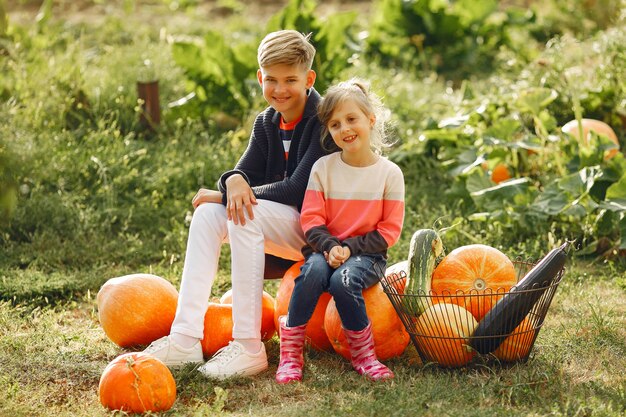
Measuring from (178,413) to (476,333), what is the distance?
1186mm

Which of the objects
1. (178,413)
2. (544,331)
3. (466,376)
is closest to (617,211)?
(544,331)

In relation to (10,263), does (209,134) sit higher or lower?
higher

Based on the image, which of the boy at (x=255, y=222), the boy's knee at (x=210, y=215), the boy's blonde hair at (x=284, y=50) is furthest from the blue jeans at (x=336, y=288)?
the boy's blonde hair at (x=284, y=50)

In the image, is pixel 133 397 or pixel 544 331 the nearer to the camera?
pixel 133 397

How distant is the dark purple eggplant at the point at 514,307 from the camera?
350 centimetres

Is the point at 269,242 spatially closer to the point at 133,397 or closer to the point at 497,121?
the point at 133,397

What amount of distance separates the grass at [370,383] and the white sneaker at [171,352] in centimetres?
6

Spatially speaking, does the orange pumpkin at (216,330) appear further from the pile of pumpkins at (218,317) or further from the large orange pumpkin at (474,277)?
the large orange pumpkin at (474,277)

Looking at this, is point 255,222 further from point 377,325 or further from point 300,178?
point 377,325

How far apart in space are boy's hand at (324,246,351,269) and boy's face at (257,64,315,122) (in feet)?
2.22

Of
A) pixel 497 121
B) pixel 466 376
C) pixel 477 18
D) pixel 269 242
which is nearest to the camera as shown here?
pixel 466 376

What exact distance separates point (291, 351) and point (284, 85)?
1.10m

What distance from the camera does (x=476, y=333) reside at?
3566 millimetres

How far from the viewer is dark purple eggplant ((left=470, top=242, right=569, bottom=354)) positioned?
350 centimetres
